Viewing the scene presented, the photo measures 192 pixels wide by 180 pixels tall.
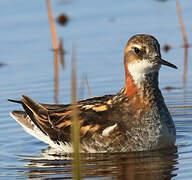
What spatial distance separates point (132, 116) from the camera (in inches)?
490

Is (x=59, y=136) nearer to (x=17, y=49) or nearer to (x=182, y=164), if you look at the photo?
(x=182, y=164)

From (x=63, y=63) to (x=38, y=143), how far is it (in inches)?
148

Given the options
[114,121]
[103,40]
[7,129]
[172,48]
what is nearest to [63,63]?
[103,40]

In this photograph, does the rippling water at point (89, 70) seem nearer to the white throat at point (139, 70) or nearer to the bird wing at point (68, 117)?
the bird wing at point (68, 117)

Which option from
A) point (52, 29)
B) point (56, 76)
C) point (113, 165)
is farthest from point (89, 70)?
point (113, 165)

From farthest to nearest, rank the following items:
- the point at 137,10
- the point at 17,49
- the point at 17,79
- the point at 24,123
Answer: the point at 137,10 → the point at 17,49 → the point at 17,79 → the point at 24,123

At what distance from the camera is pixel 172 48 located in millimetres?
17188

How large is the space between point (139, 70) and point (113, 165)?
5.35 ft

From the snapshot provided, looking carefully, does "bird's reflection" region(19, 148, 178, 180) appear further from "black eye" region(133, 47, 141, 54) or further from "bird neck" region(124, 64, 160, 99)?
"black eye" region(133, 47, 141, 54)

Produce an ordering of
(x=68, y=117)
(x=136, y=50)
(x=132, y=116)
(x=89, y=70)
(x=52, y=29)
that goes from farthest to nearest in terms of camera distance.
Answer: (x=52, y=29) < (x=89, y=70) < (x=68, y=117) < (x=136, y=50) < (x=132, y=116)

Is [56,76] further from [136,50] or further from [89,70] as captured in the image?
[136,50]

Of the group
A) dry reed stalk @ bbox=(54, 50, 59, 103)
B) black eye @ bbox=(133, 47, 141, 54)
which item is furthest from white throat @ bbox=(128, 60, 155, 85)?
dry reed stalk @ bbox=(54, 50, 59, 103)

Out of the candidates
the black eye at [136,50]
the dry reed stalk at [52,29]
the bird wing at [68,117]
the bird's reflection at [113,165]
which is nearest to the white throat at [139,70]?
the black eye at [136,50]

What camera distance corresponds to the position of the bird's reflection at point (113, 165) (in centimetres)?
1127
